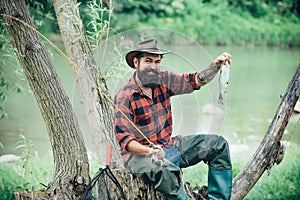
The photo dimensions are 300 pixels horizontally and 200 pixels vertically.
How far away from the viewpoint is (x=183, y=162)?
98.1 inches

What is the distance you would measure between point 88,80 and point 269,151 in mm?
945

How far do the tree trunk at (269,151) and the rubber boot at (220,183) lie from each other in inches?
14.0

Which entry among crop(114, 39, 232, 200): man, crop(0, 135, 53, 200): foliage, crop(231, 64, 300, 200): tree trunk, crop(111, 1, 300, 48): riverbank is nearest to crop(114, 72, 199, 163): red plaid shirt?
crop(114, 39, 232, 200): man

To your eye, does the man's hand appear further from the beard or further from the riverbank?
the riverbank

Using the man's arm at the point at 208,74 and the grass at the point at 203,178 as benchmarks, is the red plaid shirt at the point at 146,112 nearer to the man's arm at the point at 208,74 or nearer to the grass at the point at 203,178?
the man's arm at the point at 208,74

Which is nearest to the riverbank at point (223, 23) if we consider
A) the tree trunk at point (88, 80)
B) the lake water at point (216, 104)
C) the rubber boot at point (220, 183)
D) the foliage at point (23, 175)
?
the lake water at point (216, 104)

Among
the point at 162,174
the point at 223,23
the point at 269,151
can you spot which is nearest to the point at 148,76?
the point at 162,174

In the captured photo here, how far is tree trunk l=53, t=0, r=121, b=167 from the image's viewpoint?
2.62 metres

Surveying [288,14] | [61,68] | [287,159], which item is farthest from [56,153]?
[288,14]

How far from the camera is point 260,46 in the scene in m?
11.0

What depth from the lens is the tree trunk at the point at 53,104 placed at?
2.57 meters

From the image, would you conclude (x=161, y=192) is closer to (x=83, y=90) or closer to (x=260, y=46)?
(x=83, y=90)

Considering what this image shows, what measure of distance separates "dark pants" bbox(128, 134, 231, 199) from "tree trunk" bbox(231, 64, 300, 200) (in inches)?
17.0

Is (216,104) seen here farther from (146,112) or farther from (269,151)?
(269,151)
